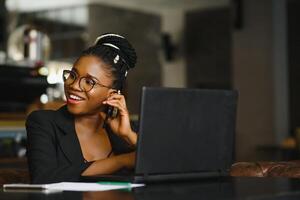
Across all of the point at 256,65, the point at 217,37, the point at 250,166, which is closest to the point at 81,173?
the point at 250,166

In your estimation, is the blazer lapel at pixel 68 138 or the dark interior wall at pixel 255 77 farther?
the dark interior wall at pixel 255 77

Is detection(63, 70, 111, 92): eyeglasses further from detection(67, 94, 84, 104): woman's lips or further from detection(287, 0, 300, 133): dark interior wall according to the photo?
detection(287, 0, 300, 133): dark interior wall

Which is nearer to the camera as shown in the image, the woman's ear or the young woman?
the young woman

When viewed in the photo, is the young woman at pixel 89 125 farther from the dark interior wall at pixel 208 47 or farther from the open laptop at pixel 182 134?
the dark interior wall at pixel 208 47

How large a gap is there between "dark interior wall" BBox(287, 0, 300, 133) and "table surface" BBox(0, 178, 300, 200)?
9.34 meters

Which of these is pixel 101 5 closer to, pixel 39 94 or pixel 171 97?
pixel 39 94

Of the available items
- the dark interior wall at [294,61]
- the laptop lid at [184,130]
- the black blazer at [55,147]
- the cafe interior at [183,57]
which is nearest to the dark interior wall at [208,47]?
the cafe interior at [183,57]

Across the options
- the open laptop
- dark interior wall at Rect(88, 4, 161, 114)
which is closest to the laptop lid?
the open laptop

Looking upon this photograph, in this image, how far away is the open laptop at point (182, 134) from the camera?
1.66 meters

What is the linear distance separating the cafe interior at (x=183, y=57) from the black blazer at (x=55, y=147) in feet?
0.76

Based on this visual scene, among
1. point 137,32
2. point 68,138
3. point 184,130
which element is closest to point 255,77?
point 137,32

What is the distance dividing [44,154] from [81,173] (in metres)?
0.14

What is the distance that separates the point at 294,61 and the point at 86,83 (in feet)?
30.9

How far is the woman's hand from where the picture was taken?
198 cm
